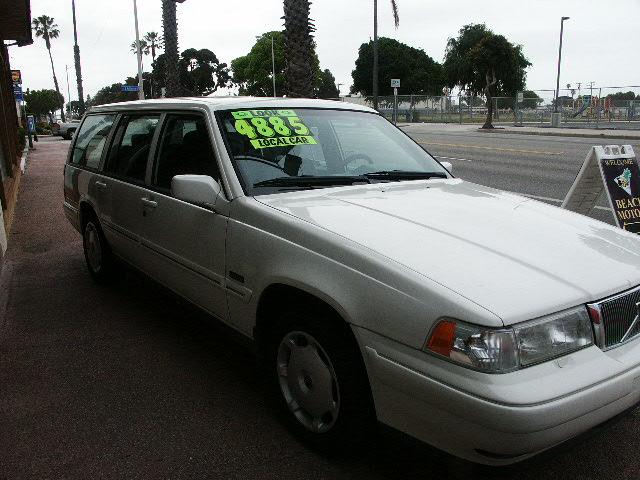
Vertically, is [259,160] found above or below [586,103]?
below

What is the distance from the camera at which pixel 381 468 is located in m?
2.71

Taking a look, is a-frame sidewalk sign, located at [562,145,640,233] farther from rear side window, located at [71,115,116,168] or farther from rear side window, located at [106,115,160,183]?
rear side window, located at [71,115,116,168]

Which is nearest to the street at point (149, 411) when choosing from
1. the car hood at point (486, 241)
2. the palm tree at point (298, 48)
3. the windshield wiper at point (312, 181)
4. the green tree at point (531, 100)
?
the car hood at point (486, 241)

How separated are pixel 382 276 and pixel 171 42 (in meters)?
20.8

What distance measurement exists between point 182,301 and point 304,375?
1.40m

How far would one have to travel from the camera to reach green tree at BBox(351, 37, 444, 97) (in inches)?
3179

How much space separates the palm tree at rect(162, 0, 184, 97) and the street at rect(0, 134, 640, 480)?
17032 mm

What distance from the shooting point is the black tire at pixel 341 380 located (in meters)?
2.45

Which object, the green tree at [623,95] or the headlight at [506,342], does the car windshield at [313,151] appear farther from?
the green tree at [623,95]

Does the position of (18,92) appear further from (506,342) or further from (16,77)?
(506,342)

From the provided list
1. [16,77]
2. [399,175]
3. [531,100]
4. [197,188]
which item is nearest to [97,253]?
[197,188]

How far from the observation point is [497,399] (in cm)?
198

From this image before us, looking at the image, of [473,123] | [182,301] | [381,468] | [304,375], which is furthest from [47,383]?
[473,123]

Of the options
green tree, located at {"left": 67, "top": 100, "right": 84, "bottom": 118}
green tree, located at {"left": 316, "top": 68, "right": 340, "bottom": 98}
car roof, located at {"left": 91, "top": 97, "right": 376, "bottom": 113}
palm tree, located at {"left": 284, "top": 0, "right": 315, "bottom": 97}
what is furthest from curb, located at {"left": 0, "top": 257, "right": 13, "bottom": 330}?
green tree, located at {"left": 316, "top": 68, "right": 340, "bottom": 98}
